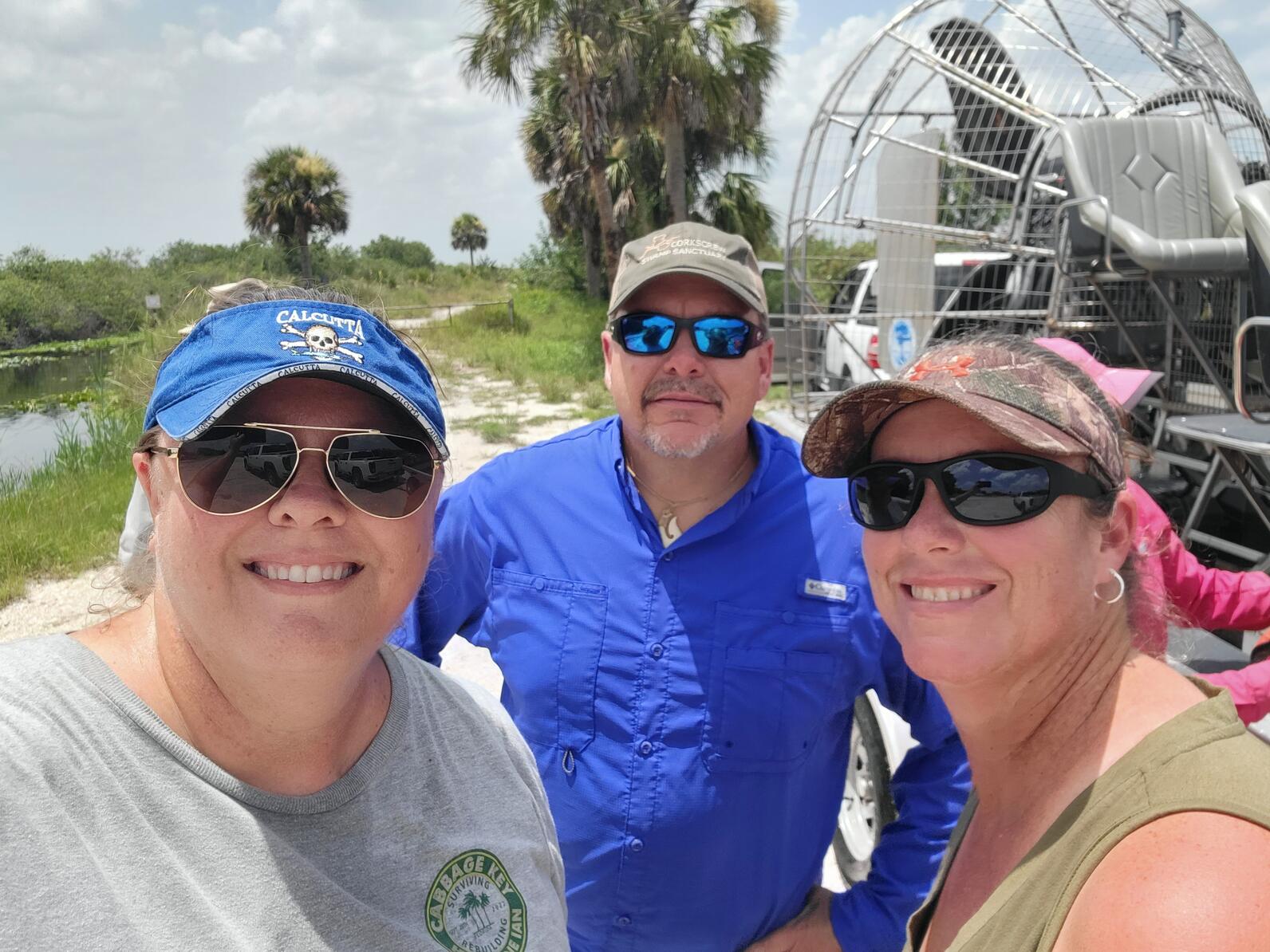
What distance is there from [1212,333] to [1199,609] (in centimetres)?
184

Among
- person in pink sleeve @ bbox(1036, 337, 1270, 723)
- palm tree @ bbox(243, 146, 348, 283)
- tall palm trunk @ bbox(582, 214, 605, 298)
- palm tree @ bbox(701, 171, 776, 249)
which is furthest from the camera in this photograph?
palm tree @ bbox(243, 146, 348, 283)

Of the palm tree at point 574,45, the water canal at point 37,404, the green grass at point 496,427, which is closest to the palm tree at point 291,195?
the water canal at point 37,404

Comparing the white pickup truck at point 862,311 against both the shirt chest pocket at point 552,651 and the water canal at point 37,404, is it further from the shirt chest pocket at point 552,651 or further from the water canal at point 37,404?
the water canal at point 37,404

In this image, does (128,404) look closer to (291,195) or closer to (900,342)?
(900,342)

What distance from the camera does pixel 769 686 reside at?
1.89 metres

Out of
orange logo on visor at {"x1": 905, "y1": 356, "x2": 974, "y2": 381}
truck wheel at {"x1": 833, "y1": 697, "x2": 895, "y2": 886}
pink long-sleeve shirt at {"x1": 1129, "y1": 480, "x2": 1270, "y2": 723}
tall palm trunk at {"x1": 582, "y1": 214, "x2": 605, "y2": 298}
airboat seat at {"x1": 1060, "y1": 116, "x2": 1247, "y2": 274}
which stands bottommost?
truck wheel at {"x1": 833, "y1": 697, "x2": 895, "y2": 886}

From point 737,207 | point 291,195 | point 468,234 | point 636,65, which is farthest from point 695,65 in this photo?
point 468,234

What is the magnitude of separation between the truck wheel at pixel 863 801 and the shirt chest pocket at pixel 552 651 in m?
1.38

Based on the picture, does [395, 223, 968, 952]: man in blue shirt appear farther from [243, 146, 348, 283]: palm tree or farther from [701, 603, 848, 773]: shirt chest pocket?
[243, 146, 348, 283]: palm tree

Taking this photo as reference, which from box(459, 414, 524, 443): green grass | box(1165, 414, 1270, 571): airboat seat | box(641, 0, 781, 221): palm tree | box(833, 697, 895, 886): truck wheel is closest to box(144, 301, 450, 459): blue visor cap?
box(833, 697, 895, 886): truck wheel

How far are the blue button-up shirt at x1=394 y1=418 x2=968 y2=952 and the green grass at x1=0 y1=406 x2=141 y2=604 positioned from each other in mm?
4797

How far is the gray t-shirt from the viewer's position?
3.06 feet

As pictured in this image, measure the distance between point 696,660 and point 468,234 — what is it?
86189 mm

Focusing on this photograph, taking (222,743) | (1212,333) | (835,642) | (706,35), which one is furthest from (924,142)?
(706,35)
